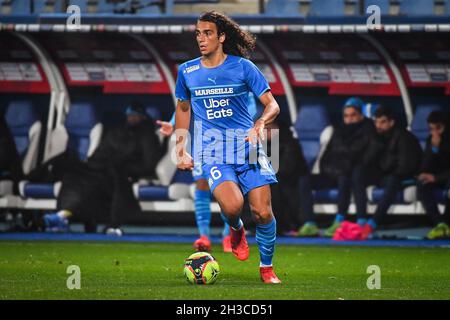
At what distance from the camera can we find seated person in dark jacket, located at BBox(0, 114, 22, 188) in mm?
17859

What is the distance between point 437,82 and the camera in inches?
660

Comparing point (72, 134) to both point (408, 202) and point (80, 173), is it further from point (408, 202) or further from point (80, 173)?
point (408, 202)

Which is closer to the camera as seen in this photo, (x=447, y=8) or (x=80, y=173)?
(x=447, y=8)

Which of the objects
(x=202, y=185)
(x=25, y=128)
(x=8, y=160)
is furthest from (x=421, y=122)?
(x=8, y=160)

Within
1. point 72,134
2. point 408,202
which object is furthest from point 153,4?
point 408,202

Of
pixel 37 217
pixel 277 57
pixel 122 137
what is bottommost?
pixel 37 217

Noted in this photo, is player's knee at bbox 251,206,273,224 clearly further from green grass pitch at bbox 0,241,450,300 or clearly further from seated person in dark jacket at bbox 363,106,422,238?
seated person in dark jacket at bbox 363,106,422,238

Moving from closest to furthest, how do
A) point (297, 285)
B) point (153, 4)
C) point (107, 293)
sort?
point (107, 293) → point (297, 285) → point (153, 4)

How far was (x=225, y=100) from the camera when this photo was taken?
Answer: 9.02 m

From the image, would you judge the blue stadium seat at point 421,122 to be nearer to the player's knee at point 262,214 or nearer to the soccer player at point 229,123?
the soccer player at point 229,123

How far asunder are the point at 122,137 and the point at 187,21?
7.48 feet

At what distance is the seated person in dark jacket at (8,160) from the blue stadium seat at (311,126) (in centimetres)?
448

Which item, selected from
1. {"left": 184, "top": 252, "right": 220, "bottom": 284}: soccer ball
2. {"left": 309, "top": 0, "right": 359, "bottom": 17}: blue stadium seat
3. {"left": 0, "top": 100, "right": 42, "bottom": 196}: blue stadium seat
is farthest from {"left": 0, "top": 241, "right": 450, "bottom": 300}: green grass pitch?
{"left": 309, "top": 0, "right": 359, "bottom": 17}: blue stadium seat

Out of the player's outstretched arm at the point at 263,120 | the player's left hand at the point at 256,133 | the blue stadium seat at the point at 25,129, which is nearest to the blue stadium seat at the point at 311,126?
the blue stadium seat at the point at 25,129
